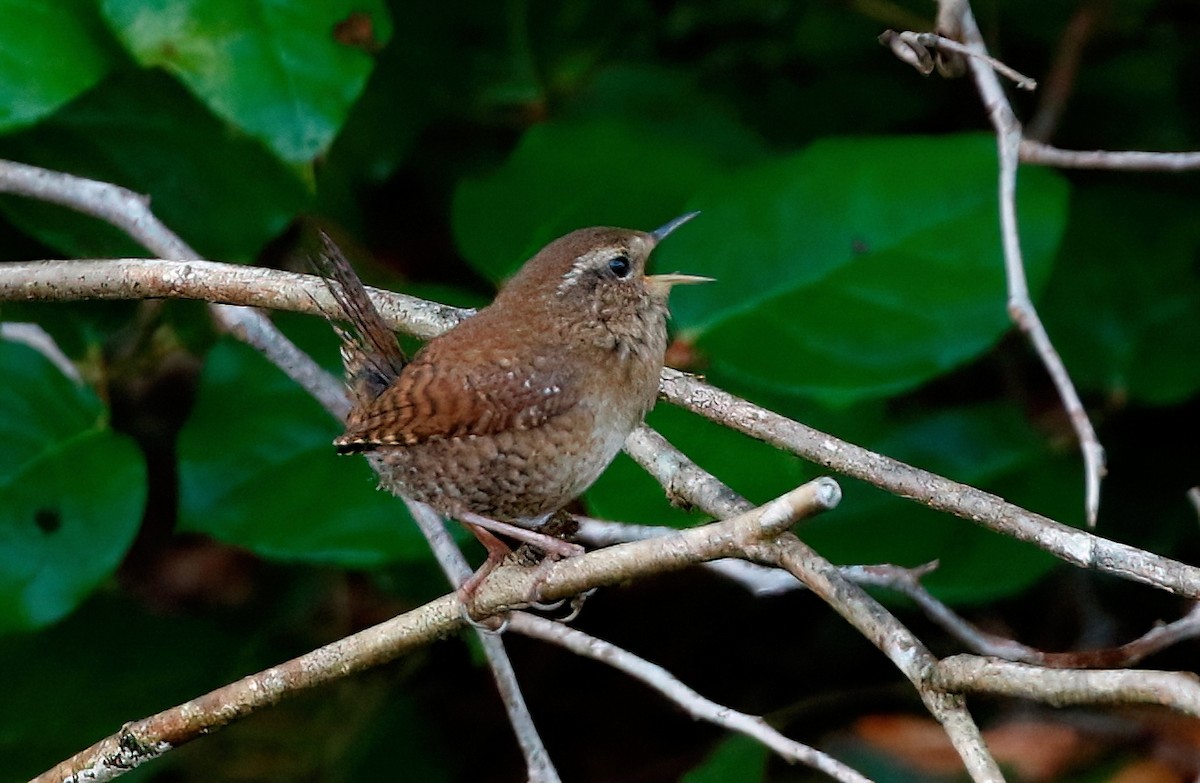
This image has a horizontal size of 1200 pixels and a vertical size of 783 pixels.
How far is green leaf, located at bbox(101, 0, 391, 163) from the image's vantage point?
2246 millimetres

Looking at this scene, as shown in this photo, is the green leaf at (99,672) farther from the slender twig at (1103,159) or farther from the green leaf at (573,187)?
the slender twig at (1103,159)

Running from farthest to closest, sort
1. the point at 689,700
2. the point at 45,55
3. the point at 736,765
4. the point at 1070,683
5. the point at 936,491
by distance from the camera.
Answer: the point at 45,55, the point at 736,765, the point at 689,700, the point at 936,491, the point at 1070,683

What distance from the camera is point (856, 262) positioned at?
2.62 metres

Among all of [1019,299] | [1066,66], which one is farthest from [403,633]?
[1066,66]

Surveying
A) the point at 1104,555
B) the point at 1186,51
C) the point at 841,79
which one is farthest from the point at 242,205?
the point at 1186,51

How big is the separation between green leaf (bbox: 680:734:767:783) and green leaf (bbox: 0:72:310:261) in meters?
1.37

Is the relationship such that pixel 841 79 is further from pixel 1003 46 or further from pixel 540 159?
pixel 540 159

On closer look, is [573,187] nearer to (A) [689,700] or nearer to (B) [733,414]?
(B) [733,414]

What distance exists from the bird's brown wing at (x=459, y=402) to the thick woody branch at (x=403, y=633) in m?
0.20

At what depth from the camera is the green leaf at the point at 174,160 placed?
2787 mm

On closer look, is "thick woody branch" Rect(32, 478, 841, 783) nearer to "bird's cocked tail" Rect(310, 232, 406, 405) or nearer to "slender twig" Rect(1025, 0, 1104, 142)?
"bird's cocked tail" Rect(310, 232, 406, 405)

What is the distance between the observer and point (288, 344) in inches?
88.2

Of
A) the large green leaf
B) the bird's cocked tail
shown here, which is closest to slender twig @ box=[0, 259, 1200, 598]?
the bird's cocked tail

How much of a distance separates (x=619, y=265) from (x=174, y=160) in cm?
122
